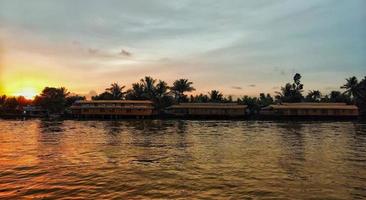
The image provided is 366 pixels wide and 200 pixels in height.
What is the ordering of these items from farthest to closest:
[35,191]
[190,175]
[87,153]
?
[87,153] < [190,175] < [35,191]

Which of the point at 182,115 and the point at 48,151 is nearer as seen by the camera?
the point at 48,151

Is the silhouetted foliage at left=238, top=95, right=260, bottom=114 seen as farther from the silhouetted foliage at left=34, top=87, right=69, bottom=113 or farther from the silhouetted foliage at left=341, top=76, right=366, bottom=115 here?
the silhouetted foliage at left=34, top=87, right=69, bottom=113

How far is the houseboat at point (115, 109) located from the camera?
353 ft

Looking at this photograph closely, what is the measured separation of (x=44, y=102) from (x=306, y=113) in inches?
3103

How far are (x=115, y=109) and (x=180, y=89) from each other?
81.0 feet

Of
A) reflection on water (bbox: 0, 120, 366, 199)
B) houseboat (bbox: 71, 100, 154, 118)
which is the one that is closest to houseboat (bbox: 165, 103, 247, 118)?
houseboat (bbox: 71, 100, 154, 118)

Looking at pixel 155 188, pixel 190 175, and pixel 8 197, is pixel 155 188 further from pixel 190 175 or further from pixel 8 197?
pixel 8 197

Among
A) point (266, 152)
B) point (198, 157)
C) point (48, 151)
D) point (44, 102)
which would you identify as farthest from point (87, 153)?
point (44, 102)

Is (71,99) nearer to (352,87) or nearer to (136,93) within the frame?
(136,93)

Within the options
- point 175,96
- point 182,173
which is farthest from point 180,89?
point 182,173

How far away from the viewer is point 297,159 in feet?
85.8

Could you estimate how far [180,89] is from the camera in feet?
405

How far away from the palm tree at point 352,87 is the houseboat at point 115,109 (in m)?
58.5

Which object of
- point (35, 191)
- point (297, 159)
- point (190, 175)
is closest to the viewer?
point (35, 191)
